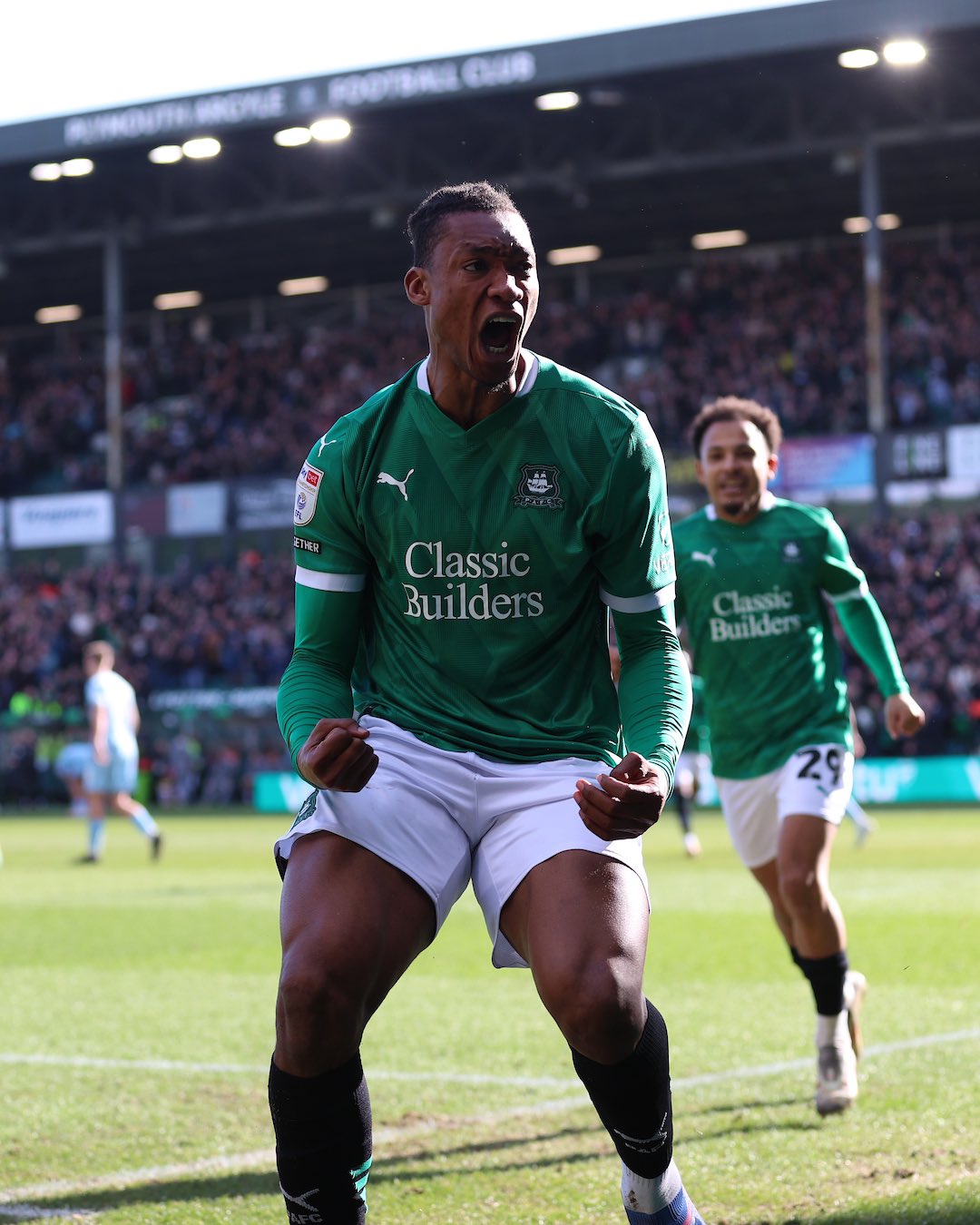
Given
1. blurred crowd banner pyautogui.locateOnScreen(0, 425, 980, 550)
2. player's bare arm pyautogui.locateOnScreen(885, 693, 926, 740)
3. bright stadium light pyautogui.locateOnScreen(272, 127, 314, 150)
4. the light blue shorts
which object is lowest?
the light blue shorts

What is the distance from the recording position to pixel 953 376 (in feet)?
114

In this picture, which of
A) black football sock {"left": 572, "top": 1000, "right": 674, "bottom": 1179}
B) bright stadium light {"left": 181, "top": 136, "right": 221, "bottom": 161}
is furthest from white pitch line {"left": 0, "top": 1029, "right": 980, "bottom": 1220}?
bright stadium light {"left": 181, "top": 136, "right": 221, "bottom": 161}

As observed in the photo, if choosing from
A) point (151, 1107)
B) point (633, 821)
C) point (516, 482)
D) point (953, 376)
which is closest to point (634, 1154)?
point (633, 821)

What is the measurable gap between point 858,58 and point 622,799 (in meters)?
30.1

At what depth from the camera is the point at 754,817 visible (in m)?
6.96

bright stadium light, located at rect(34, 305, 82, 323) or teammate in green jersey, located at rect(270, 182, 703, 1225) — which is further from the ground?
bright stadium light, located at rect(34, 305, 82, 323)

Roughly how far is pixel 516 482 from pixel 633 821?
0.77 m

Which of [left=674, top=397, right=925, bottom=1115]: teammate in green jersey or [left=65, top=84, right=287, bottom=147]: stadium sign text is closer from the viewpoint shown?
[left=674, top=397, right=925, bottom=1115]: teammate in green jersey

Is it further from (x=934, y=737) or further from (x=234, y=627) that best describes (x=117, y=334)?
(x=934, y=737)

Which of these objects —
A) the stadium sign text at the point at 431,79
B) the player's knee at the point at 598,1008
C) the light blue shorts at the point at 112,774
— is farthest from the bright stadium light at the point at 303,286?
the player's knee at the point at 598,1008

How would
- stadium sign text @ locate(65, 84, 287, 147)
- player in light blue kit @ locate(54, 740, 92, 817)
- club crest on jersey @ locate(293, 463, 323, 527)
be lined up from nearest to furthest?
1. club crest on jersey @ locate(293, 463, 323, 527)
2. stadium sign text @ locate(65, 84, 287, 147)
3. player in light blue kit @ locate(54, 740, 92, 817)

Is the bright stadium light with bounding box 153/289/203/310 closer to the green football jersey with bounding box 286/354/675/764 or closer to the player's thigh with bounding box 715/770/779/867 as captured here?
the player's thigh with bounding box 715/770/779/867

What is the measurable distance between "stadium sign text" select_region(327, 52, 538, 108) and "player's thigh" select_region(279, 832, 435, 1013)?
31.1 m

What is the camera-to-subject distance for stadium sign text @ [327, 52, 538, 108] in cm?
3347
